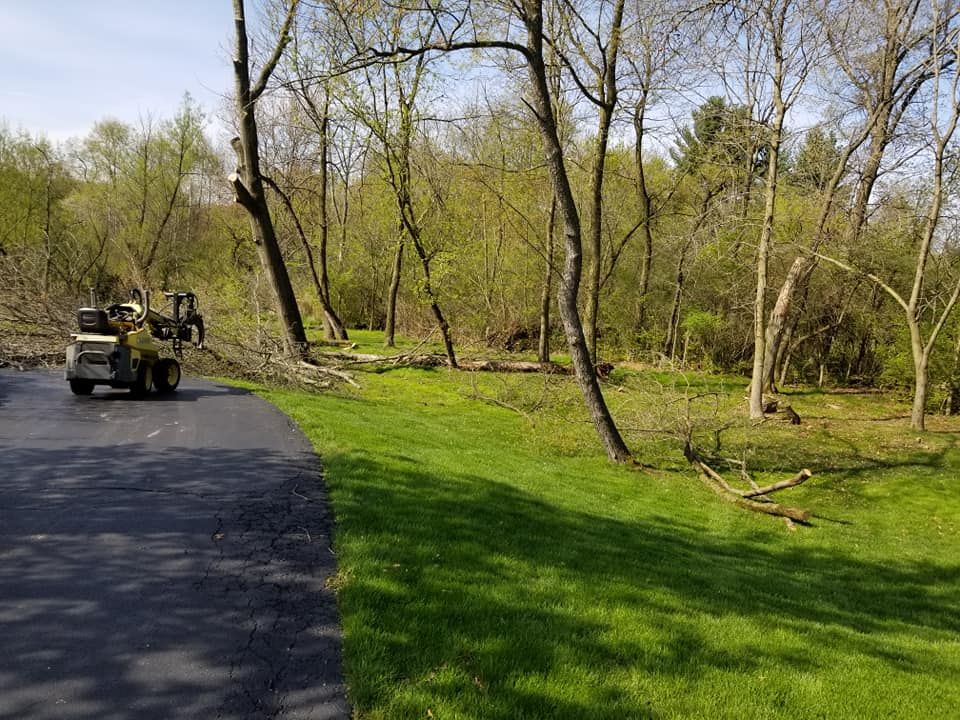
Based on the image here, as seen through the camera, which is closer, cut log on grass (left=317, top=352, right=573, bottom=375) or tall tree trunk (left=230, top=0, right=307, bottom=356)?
tall tree trunk (left=230, top=0, right=307, bottom=356)

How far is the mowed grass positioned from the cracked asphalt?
0.31 m

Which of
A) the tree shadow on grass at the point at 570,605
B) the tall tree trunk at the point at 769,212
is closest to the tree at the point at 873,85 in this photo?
the tall tree trunk at the point at 769,212

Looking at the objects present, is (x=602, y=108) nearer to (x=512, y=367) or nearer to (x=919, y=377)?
(x=512, y=367)

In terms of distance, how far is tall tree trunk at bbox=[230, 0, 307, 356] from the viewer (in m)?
17.0

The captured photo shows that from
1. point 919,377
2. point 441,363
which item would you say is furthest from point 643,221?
point 919,377

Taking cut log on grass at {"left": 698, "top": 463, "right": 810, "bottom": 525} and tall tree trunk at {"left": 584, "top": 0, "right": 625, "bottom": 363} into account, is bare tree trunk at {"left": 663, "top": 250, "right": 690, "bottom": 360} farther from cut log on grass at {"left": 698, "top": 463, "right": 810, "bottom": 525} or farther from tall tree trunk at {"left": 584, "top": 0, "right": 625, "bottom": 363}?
cut log on grass at {"left": 698, "top": 463, "right": 810, "bottom": 525}

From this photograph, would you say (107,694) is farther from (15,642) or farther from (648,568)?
(648,568)

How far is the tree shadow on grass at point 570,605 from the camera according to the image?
3598 mm

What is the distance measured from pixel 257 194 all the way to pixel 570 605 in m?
15.8

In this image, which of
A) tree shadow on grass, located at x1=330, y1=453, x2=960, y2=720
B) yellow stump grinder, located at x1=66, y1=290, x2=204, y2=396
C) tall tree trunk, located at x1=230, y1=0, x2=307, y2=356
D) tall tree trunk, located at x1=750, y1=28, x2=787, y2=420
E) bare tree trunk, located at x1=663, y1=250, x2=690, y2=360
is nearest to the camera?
tree shadow on grass, located at x1=330, y1=453, x2=960, y2=720

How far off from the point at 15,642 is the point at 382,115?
18.1 metres

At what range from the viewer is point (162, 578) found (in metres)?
4.31

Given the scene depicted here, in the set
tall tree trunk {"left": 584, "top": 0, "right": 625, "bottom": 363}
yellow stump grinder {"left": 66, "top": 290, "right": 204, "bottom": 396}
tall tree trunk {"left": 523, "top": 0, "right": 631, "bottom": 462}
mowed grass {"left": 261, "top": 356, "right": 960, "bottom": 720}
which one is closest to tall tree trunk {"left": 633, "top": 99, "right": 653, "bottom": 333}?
tall tree trunk {"left": 584, "top": 0, "right": 625, "bottom": 363}

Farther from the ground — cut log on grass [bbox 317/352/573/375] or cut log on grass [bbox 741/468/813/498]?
cut log on grass [bbox 317/352/573/375]
